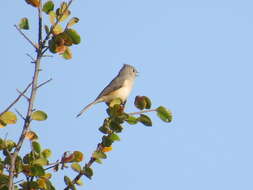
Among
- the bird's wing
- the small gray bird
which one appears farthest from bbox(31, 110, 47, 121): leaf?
the bird's wing

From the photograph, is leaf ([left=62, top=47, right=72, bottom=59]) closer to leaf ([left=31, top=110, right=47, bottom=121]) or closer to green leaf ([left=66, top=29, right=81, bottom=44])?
green leaf ([left=66, top=29, right=81, bottom=44])

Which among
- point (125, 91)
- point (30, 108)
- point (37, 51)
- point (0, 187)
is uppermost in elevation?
point (125, 91)

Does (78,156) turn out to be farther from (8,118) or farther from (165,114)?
(165,114)

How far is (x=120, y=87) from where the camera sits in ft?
26.2

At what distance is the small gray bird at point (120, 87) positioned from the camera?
25.1 ft

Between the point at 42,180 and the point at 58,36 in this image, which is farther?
the point at 58,36

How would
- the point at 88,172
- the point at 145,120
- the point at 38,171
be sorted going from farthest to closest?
the point at 145,120, the point at 88,172, the point at 38,171

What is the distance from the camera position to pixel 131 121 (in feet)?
11.0

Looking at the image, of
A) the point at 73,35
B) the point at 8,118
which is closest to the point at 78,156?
the point at 8,118

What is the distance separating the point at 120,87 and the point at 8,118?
4912mm

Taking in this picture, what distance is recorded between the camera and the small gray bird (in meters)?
7.66

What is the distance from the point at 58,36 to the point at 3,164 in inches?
34.6

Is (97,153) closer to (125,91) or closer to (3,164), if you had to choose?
(3,164)

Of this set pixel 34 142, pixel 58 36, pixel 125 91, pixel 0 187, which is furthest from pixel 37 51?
pixel 125 91
